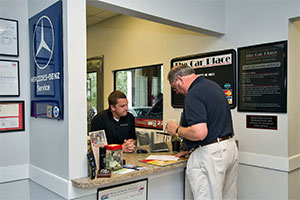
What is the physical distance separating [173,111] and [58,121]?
6.89ft

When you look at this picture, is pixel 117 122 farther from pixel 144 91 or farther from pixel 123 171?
pixel 144 91

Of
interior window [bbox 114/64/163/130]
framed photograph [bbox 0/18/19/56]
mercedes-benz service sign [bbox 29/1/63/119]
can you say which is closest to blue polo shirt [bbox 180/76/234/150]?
mercedes-benz service sign [bbox 29/1/63/119]

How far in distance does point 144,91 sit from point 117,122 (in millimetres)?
1485

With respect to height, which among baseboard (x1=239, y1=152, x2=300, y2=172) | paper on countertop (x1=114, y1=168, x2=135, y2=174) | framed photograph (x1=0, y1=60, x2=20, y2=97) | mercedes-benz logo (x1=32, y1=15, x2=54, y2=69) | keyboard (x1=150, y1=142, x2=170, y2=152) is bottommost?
baseboard (x1=239, y1=152, x2=300, y2=172)

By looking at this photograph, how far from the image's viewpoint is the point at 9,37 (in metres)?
2.12

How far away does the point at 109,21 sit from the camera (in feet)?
16.0

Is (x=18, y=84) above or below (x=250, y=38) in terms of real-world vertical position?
below

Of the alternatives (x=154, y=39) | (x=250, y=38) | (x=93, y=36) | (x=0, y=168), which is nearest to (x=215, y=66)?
(x=250, y=38)

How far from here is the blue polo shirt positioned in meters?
2.07

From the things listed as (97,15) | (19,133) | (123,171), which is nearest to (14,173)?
(19,133)

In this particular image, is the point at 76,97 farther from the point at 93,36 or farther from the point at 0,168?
the point at 93,36

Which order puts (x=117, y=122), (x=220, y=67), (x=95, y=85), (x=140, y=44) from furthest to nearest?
(x=95, y=85), (x=140, y=44), (x=220, y=67), (x=117, y=122)

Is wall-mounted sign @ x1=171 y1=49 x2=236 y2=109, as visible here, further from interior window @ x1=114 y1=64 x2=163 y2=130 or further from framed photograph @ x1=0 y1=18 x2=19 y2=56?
framed photograph @ x1=0 y1=18 x2=19 y2=56

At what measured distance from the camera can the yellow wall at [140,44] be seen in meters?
3.60
